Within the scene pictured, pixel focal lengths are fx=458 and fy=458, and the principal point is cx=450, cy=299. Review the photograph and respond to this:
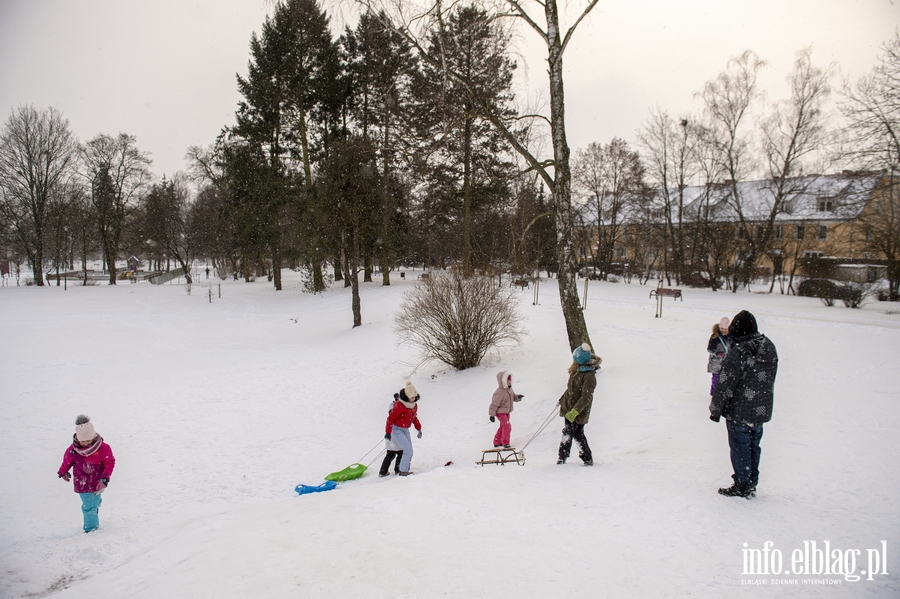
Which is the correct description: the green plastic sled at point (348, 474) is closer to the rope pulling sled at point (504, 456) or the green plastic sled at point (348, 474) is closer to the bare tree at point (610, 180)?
the rope pulling sled at point (504, 456)

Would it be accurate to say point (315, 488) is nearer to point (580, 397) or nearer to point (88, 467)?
point (88, 467)

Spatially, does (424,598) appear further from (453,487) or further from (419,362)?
(419,362)

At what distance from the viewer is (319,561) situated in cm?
373

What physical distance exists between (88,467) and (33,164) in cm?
3811

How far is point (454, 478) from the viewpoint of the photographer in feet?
18.5

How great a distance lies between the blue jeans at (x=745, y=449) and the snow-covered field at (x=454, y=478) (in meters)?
0.28

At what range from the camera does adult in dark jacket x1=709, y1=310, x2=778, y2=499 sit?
14.3 feet

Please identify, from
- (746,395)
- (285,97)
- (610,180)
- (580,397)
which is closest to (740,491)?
(746,395)

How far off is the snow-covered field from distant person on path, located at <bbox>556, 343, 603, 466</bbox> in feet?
1.21

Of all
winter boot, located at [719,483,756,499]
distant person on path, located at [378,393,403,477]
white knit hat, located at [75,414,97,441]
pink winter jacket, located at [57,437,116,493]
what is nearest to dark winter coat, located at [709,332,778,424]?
winter boot, located at [719,483,756,499]

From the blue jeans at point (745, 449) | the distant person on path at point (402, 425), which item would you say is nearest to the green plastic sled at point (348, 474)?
the distant person on path at point (402, 425)

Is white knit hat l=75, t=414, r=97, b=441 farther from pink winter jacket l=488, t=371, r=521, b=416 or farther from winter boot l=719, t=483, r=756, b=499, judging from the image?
winter boot l=719, t=483, r=756, b=499

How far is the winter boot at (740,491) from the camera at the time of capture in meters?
4.53

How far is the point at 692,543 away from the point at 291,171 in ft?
110
